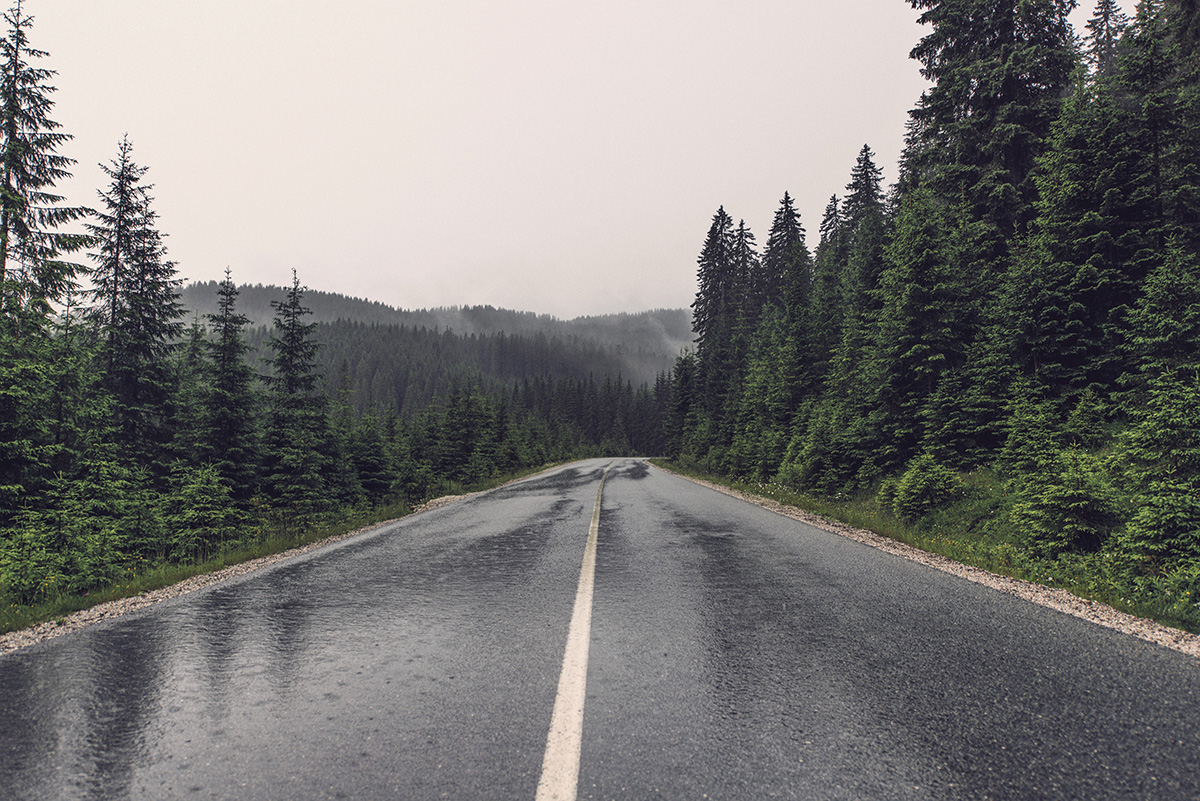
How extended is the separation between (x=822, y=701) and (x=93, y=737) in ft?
13.9

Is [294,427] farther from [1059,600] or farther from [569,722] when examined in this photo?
[1059,600]

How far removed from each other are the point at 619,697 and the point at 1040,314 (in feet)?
44.8

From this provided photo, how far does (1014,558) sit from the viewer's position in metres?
7.34

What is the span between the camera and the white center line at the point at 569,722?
7.24 feet

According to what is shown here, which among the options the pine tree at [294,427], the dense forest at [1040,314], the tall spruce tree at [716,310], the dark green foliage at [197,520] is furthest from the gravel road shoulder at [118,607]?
the tall spruce tree at [716,310]

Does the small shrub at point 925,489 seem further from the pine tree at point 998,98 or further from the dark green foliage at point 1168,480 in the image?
the pine tree at point 998,98

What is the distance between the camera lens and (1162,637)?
4160 mm

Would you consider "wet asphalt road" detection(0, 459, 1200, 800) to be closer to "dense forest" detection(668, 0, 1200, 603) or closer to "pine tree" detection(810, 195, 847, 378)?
"dense forest" detection(668, 0, 1200, 603)

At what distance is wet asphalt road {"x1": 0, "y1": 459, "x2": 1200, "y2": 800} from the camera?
2.31m

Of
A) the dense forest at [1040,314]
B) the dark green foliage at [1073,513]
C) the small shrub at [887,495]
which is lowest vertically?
the small shrub at [887,495]

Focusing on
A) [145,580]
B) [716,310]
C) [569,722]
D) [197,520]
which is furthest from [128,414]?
[716,310]

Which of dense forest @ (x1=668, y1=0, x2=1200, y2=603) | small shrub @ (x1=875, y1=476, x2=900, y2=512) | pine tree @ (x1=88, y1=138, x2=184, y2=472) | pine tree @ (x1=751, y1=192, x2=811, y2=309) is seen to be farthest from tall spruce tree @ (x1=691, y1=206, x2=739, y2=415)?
pine tree @ (x1=88, y1=138, x2=184, y2=472)

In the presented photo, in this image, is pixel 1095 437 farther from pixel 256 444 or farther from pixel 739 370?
pixel 739 370

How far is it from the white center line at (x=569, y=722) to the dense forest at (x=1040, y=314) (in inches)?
261
